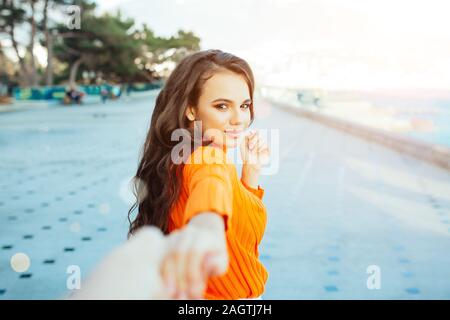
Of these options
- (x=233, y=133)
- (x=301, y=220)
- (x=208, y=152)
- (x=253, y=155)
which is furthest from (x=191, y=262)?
(x=301, y=220)

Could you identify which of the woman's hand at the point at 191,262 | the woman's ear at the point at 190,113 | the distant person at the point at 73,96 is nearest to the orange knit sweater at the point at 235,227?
the woman's ear at the point at 190,113

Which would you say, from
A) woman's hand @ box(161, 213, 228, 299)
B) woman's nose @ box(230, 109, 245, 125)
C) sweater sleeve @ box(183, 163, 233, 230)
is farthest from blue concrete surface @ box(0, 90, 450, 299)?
woman's hand @ box(161, 213, 228, 299)

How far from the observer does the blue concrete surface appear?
8.08ft

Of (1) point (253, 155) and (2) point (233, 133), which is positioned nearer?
(2) point (233, 133)

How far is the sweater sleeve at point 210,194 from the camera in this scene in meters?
0.47

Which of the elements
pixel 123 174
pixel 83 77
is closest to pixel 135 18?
pixel 83 77

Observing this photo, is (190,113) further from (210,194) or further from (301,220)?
(301,220)

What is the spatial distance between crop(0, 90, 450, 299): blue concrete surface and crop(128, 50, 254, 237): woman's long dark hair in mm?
323

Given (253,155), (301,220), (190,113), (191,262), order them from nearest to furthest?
(191,262) < (190,113) < (253,155) < (301,220)

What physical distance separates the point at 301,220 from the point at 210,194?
307 cm

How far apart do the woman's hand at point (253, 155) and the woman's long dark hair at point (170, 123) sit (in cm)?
6

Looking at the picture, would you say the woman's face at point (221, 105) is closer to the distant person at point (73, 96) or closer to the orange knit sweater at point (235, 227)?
the orange knit sweater at point (235, 227)

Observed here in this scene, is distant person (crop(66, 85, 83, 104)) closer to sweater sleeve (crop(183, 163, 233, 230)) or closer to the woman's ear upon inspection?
the woman's ear

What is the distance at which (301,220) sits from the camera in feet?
11.5
